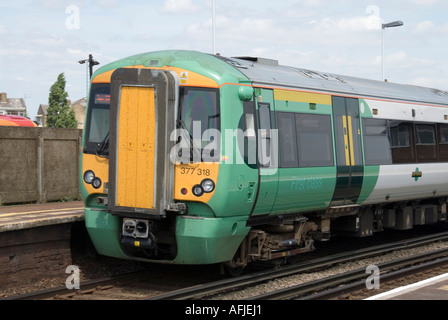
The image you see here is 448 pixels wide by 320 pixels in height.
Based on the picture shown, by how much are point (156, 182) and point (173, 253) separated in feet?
3.79

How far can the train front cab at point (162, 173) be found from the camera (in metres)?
8.83

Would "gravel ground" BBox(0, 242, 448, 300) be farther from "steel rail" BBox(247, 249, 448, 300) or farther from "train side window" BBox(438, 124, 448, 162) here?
"train side window" BBox(438, 124, 448, 162)

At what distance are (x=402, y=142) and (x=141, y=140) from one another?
6155 mm

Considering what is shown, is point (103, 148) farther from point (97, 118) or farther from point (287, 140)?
point (287, 140)

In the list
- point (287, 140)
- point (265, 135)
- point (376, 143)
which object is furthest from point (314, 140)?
point (376, 143)

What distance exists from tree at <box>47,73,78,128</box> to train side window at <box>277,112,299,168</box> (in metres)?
45.6

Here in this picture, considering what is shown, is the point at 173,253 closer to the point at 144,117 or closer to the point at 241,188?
→ the point at 241,188

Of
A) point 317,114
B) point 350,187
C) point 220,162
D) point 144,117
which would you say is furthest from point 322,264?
point 144,117

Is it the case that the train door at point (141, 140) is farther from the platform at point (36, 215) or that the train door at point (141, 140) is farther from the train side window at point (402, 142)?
the train side window at point (402, 142)

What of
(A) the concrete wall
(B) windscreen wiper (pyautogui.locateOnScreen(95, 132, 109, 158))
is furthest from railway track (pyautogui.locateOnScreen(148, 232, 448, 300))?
(A) the concrete wall

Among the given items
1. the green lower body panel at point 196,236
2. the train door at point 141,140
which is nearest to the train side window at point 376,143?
the green lower body panel at point 196,236

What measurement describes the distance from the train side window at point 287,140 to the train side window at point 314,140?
0.13 metres

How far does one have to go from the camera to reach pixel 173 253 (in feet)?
30.7

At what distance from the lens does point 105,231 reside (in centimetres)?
955
